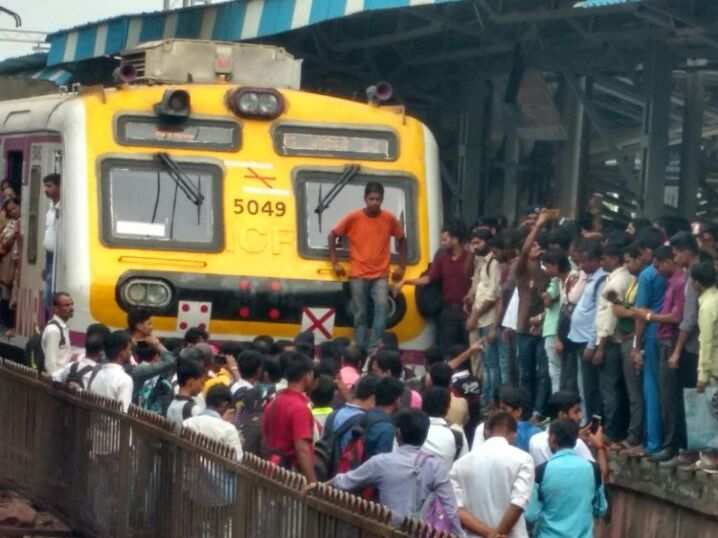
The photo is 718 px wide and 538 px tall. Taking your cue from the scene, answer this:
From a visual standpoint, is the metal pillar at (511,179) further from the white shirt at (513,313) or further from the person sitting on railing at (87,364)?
the person sitting on railing at (87,364)

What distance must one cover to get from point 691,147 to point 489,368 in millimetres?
5530

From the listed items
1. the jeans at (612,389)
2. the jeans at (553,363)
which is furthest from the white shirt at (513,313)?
the jeans at (612,389)

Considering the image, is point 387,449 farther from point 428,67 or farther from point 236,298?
point 428,67

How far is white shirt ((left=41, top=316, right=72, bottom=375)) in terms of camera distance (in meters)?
15.7

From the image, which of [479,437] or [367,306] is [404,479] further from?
[367,306]

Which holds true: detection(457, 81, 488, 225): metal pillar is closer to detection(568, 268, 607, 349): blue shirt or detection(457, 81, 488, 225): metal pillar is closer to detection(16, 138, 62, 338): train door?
detection(16, 138, 62, 338): train door

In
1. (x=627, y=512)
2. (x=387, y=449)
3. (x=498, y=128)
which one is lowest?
(x=627, y=512)

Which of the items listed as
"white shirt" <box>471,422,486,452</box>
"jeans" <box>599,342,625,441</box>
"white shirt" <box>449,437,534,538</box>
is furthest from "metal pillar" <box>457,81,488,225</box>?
"white shirt" <box>449,437,534,538</box>

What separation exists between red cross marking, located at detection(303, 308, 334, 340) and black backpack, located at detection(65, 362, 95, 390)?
3.04 meters

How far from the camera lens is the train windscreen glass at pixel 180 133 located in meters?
17.1

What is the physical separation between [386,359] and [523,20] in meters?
7.36

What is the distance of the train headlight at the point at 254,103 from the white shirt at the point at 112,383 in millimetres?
3969

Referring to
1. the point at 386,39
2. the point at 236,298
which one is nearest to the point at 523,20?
the point at 386,39

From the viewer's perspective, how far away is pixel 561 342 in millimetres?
16062
